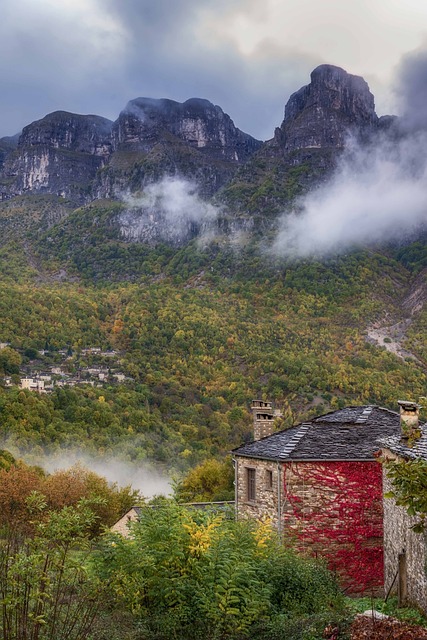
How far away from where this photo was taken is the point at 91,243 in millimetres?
191625

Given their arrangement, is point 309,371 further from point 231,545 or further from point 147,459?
point 231,545

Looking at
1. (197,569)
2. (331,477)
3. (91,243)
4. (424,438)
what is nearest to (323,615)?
(197,569)

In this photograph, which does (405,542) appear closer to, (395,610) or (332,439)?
(395,610)

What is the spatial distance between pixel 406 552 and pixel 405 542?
8.8 inches

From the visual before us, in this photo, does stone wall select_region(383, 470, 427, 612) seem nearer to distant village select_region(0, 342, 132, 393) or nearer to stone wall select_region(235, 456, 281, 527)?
stone wall select_region(235, 456, 281, 527)

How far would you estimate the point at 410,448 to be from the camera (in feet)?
49.6

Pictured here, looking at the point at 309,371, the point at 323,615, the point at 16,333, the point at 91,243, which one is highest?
the point at 91,243

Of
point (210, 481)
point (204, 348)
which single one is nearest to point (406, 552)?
point (210, 481)

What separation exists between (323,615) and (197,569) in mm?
2527

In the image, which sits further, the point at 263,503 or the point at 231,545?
the point at 263,503

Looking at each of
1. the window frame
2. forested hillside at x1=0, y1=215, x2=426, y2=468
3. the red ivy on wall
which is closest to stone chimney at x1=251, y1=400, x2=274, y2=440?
the window frame

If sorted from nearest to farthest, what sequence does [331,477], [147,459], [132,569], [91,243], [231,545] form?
[132,569]
[231,545]
[331,477]
[147,459]
[91,243]

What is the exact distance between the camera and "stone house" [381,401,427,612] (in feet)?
47.6

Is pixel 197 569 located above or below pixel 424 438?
below
